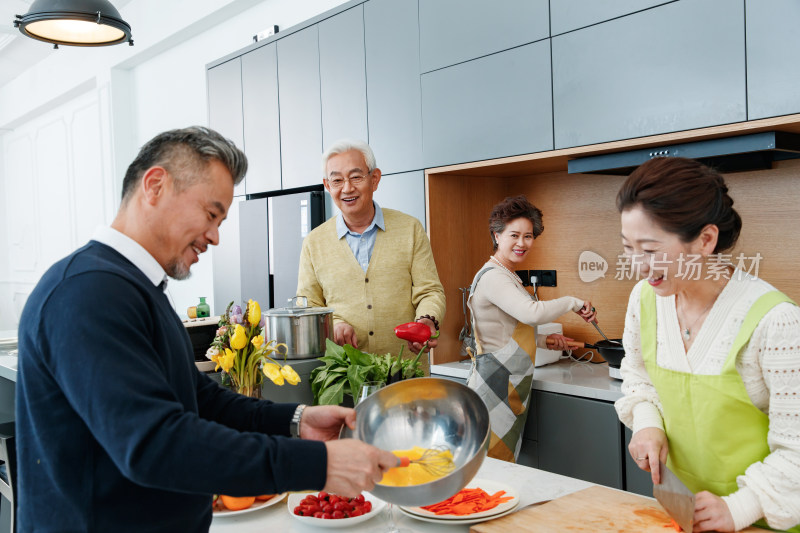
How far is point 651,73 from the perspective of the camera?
2.28 m

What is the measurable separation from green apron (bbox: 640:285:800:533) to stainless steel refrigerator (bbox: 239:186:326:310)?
2.53 m

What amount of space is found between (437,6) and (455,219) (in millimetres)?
980

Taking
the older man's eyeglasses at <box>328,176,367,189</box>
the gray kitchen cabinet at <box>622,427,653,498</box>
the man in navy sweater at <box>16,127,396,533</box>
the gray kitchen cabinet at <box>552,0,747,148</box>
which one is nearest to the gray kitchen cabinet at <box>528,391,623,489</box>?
the gray kitchen cabinet at <box>622,427,653,498</box>

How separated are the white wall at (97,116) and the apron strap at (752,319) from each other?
3.31 metres

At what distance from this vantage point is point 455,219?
128 inches

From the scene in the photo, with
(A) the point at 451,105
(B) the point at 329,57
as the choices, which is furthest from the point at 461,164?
(B) the point at 329,57

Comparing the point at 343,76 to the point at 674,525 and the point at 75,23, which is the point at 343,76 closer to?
the point at 75,23

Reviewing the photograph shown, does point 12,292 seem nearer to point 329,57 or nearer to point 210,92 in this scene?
point 210,92

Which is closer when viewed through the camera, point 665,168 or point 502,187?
point 665,168

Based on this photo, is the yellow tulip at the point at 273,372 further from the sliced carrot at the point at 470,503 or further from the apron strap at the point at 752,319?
the apron strap at the point at 752,319

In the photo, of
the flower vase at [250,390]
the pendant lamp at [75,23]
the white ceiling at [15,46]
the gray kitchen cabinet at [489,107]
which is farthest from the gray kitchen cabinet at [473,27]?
the white ceiling at [15,46]

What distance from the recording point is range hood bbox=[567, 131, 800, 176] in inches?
82.2

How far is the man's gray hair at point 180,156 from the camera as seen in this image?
0.99 metres

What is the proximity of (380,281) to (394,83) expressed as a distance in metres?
1.17
